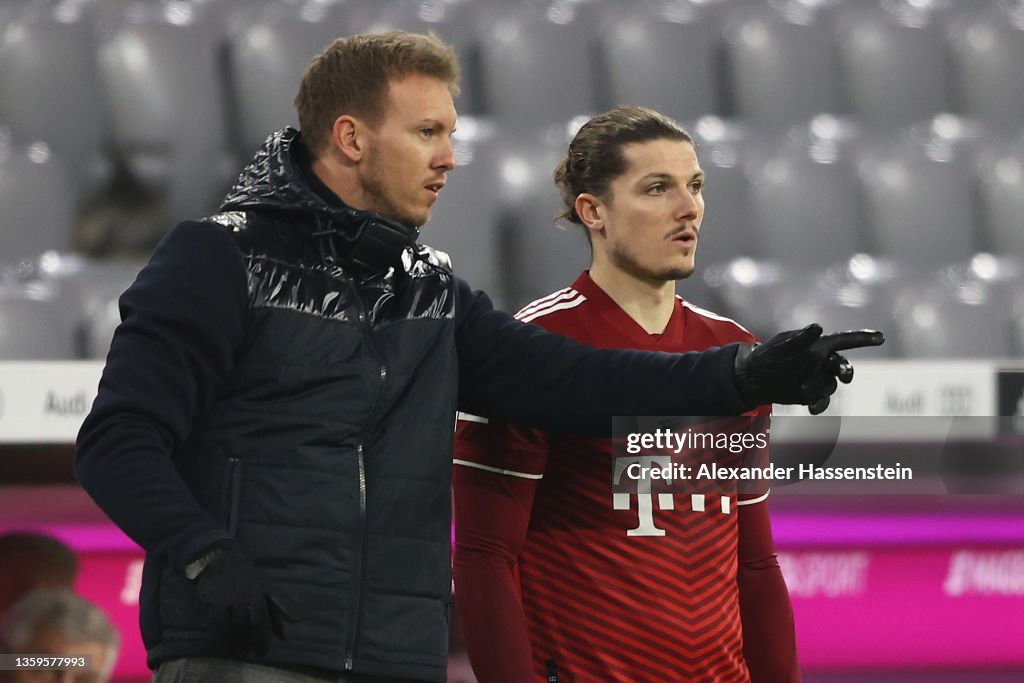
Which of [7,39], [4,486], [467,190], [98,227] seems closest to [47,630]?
[4,486]

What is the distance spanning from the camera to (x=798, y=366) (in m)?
1.20

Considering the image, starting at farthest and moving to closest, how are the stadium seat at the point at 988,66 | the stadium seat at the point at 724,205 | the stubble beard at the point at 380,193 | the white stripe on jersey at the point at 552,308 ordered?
the stadium seat at the point at 988,66 < the stadium seat at the point at 724,205 < the white stripe on jersey at the point at 552,308 < the stubble beard at the point at 380,193

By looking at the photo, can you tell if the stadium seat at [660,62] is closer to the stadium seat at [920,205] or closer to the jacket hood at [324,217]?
the stadium seat at [920,205]

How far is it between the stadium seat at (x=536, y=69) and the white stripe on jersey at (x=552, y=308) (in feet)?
6.42

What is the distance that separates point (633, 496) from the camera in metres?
1.43

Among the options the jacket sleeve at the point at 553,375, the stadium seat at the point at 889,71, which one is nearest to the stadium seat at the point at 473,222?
the stadium seat at the point at 889,71

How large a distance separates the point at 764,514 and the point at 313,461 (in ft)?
1.93

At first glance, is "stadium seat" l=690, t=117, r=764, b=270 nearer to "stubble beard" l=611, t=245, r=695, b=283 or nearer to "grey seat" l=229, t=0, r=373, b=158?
"grey seat" l=229, t=0, r=373, b=158

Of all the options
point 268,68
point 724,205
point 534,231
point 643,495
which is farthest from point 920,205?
point 643,495

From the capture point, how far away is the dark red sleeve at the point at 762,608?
1.49 m

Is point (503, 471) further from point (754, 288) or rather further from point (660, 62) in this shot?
point (660, 62)

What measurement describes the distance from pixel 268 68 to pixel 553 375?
225 cm

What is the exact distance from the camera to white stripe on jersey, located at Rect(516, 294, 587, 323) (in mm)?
1520

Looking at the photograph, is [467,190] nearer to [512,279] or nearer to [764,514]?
[512,279]
